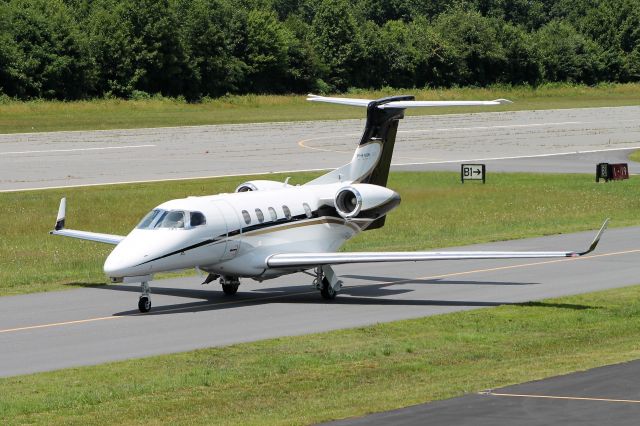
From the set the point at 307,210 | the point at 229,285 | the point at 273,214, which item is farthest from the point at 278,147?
the point at 273,214

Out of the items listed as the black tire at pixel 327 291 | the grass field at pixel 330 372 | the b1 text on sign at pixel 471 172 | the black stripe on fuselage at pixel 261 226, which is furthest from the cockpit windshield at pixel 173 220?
the b1 text on sign at pixel 471 172

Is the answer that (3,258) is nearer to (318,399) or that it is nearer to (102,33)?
(318,399)

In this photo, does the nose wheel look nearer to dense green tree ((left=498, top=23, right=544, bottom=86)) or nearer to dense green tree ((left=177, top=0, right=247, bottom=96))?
dense green tree ((left=177, top=0, right=247, bottom=96))

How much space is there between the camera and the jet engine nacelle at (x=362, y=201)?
3038 centimetres

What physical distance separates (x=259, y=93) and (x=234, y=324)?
10420cm

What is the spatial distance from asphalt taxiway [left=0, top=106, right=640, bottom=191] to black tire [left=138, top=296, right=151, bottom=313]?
1198 inches

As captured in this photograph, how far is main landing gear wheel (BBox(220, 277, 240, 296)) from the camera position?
29.5 meters

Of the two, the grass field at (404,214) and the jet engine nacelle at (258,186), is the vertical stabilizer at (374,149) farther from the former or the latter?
the grass field at (404,214)

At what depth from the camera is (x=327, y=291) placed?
29219mm

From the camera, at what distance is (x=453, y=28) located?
5851 inches

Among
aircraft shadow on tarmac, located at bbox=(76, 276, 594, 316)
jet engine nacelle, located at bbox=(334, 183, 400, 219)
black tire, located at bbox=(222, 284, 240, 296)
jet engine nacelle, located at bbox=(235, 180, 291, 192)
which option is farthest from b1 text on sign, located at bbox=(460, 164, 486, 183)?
black tire, located at bbox=(222, 284, 240, 296)

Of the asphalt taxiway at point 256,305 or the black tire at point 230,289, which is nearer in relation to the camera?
the asphalt taxiway at point 256,305

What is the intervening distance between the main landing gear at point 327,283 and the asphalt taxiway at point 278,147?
30068 mm

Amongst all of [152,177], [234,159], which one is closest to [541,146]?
[234,159]
